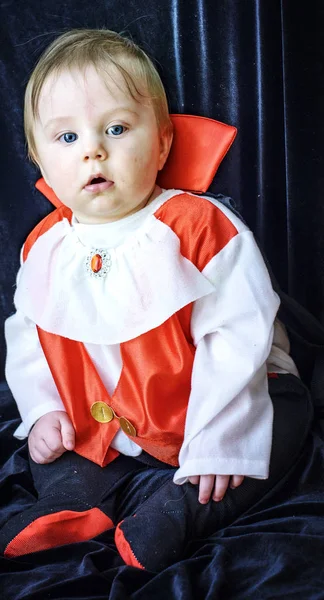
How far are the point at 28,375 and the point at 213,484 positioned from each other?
36 cm

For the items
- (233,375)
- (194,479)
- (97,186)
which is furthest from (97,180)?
(194,479)

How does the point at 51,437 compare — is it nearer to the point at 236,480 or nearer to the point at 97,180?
the point at 236,480

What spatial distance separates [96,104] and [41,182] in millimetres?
276

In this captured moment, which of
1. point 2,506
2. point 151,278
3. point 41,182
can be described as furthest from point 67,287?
point 2,506

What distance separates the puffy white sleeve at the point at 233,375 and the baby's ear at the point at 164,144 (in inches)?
7.0

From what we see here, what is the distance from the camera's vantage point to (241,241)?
1.08 metres

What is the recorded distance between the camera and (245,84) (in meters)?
1.27

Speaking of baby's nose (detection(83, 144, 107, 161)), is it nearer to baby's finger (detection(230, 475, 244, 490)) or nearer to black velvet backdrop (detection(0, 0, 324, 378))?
black velvet backdrop (detection(0, 0, 324, 378))

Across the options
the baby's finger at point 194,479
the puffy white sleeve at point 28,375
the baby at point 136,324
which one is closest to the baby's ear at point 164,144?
the baby at point 136,324

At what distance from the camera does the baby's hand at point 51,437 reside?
3.78 feet

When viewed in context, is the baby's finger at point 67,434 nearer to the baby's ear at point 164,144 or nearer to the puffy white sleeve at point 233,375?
the puffy white sleeve at point 233,375

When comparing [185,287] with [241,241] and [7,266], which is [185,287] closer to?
[241,241]

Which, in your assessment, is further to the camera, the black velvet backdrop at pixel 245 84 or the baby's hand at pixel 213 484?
the black velvet backdrop at pixel 245 84

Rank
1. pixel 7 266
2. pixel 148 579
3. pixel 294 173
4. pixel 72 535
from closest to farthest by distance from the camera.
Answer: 1. pixel 148 579
2. pixel 72 535
3. pixel 294 173
4. pixel 7 266
